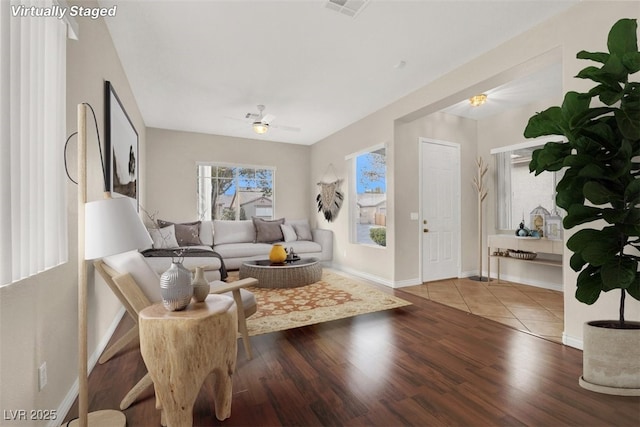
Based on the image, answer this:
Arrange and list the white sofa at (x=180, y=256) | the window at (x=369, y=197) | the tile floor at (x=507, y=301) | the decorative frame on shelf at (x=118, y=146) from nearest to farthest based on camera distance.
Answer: the decorative frame on shelf at (x=118, y=146), the tile floor at (x=507, y=301), the white sofa at (x=180, y=256), the window at (x=369, y=197)

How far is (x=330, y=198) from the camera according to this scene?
6.32 metres

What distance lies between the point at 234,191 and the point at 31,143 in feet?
17.5

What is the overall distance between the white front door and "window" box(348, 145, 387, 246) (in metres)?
0.64

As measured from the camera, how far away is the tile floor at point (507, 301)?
118 inches

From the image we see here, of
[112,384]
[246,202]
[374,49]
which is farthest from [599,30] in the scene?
[246,202]

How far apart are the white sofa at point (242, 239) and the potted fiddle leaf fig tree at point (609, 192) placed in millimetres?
4534

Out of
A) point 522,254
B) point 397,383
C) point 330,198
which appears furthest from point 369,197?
point 397,383

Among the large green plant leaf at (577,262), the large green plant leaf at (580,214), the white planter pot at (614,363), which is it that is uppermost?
the large green plant leaf at (580,214)

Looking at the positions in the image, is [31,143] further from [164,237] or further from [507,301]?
[507,301]

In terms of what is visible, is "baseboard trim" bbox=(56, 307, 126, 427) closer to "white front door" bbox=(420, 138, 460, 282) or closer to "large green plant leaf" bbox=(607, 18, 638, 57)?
"large green plant leaf" bbox=(607, 18, 638, 57)

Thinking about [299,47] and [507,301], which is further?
[507,301]

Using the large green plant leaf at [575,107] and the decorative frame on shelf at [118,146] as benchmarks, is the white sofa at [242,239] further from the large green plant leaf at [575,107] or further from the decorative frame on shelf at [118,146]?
the large green plant leaf at [575,107]

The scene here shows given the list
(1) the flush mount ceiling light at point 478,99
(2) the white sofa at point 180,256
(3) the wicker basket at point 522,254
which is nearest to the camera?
(2) the white sofa at point 180,256

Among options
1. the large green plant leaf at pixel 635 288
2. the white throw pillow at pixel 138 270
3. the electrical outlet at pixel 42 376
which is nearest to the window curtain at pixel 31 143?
the white throw pillow at pixel 138 270
